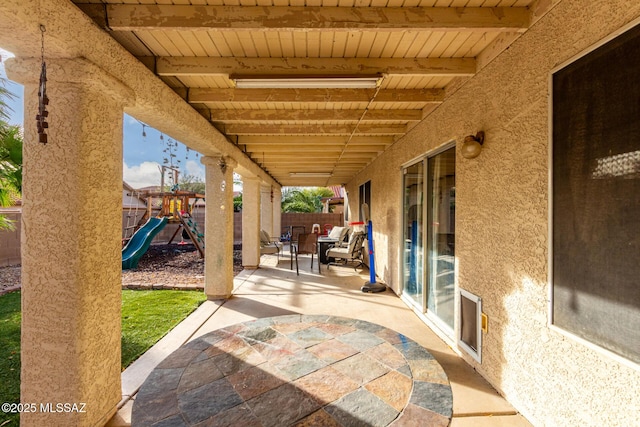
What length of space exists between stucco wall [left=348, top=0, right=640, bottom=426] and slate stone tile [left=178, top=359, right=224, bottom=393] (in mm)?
2009

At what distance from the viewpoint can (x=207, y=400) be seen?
3.87 ft

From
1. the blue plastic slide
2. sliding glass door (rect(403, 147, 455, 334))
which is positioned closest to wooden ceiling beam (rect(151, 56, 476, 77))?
sliding glass door (rect(403, 147, 455, 334))

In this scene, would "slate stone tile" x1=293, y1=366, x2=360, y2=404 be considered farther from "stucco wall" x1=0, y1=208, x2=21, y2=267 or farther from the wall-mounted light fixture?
"stucco wall" x1=0, y1=208, x2=21, y2=267

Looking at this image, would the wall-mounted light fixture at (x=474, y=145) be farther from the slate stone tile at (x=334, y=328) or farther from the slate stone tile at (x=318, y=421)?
the slate stone tile at (x=318, y=421)

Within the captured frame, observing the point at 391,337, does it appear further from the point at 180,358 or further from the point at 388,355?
the point at 180,358

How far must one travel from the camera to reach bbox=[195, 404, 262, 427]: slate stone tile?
104 cm

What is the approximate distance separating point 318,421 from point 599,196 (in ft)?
5.99

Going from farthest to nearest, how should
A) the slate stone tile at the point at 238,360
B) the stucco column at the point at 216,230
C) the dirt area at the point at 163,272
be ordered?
the dirt area at the point at 163,272, the stucco column at the point at 216,230, the slate stone tile at the point at 238,360

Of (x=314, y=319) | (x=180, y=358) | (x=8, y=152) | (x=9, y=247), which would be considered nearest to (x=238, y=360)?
(x=180, y=358)

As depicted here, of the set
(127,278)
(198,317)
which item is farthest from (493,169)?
(127,278)

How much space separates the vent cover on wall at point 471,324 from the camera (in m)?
2.68

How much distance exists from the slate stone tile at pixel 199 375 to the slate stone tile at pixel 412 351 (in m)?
0.96

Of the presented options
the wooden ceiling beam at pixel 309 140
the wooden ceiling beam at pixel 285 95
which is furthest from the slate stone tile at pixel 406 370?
the wooden ceiling beam at pixel 309 140

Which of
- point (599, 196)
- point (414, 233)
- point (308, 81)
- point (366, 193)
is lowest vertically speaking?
point (414, 233)
